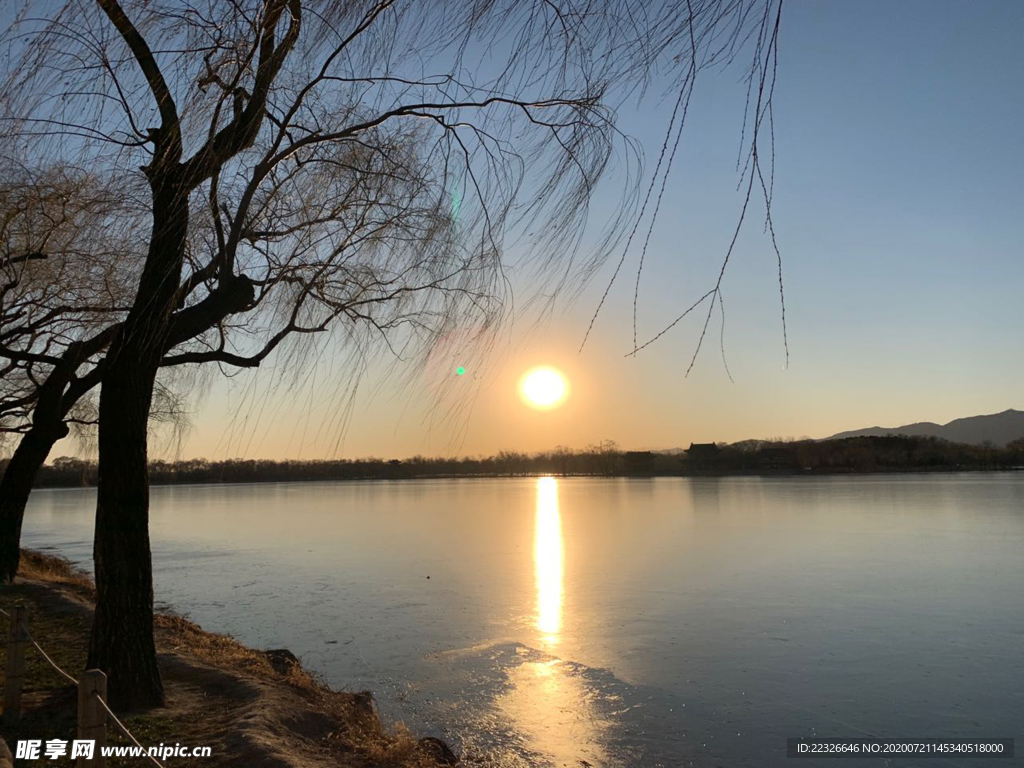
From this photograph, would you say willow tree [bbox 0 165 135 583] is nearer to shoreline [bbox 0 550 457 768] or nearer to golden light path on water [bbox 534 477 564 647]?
shoreline [bbox 0 550 457 768]

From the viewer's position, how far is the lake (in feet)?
25.7

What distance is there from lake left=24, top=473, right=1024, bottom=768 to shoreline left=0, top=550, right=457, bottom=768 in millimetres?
976

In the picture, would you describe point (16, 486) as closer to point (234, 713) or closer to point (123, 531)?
point (123, 531)

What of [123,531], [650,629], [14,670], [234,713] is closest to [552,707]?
[234,713]

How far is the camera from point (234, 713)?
6.00 meters

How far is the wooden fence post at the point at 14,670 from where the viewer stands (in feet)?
17.0

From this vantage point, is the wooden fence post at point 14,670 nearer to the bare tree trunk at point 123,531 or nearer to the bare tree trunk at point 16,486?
the bare tree trunk at point 123,531

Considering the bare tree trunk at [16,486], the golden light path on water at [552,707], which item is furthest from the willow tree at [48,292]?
the golden light path on water at [552,707]

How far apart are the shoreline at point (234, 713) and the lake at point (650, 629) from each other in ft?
3.20

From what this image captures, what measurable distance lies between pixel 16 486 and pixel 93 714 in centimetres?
1081

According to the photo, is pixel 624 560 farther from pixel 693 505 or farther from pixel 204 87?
pixel 693 505

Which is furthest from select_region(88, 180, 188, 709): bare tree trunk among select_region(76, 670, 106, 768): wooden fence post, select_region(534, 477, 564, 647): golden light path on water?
select_region(534, 477, 564, 647): golden light path on water

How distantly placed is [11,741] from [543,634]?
8941 millimetres

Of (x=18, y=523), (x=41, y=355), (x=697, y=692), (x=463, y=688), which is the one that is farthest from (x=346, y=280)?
(x=18, y=523)
